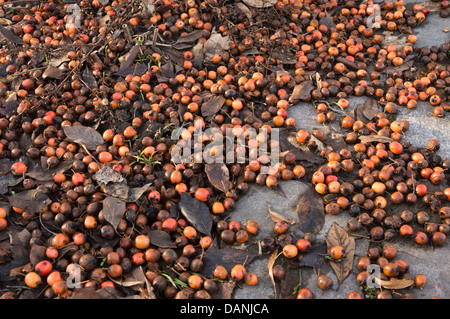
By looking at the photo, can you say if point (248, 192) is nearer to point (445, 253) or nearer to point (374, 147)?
point (374, 147)

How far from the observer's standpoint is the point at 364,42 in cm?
417

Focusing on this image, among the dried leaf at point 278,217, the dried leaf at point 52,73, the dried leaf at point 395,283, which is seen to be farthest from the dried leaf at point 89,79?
the dried leaf at point 395,283

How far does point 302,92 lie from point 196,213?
1664mm

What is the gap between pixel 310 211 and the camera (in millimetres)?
2908

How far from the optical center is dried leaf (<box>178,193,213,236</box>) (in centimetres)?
278

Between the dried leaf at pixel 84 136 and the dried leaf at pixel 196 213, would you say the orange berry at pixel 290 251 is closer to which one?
the dried leaf at pixel 196 213

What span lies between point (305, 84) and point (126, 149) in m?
1.84

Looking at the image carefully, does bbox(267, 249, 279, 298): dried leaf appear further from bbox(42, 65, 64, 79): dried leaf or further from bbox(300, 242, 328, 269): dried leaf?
bbox(42, 65, 64, 79): dried leaf

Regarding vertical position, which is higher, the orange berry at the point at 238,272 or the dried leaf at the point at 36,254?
the dried leaf at the point at 36,254

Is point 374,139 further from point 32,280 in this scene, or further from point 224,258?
point 32,280

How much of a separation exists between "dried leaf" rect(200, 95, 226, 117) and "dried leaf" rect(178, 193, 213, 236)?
2.99 feet

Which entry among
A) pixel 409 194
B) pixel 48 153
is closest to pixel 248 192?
pixel 409 194

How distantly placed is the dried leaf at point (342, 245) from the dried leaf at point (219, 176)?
0.85 metres

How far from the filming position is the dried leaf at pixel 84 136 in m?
3.24
